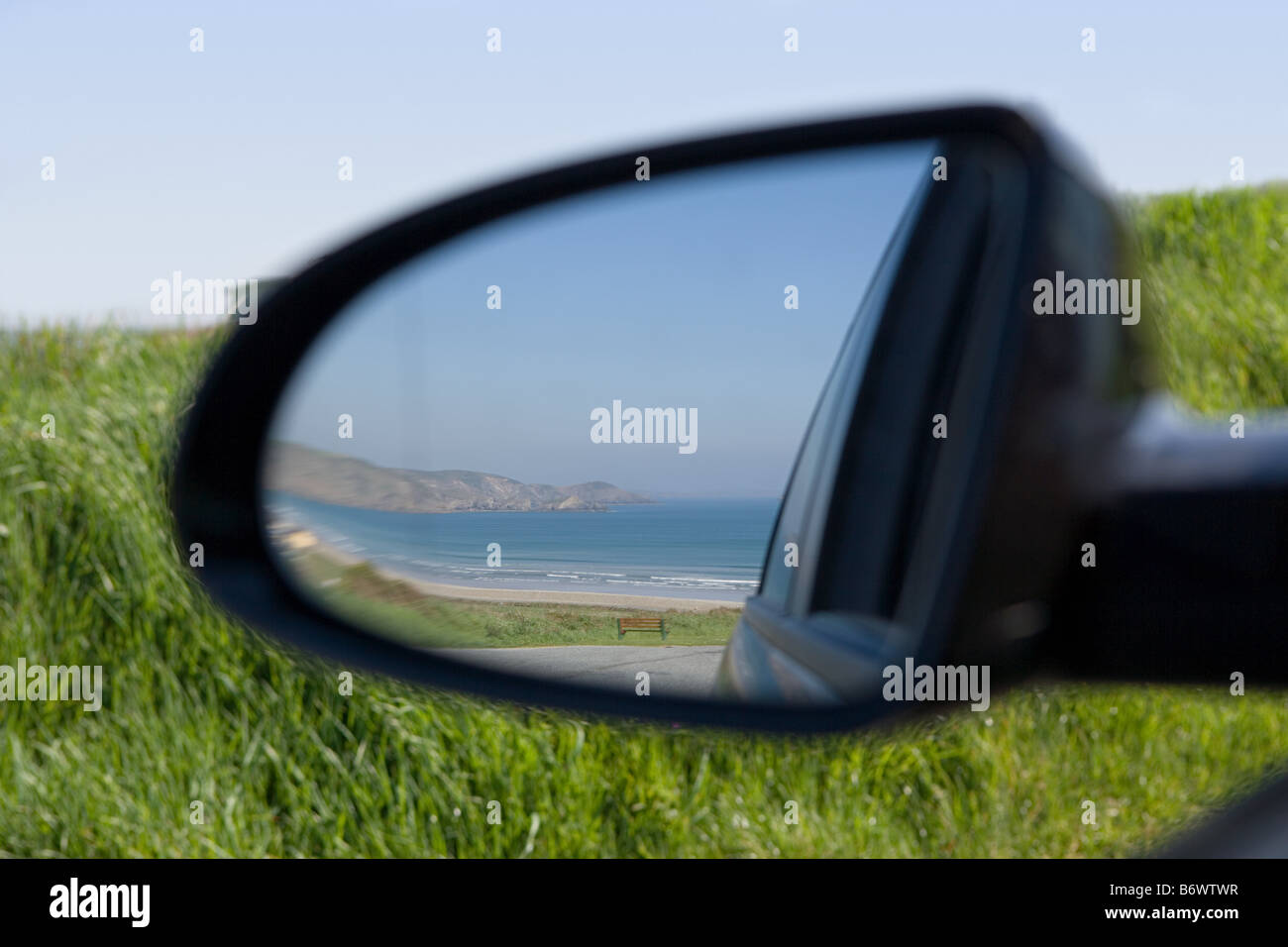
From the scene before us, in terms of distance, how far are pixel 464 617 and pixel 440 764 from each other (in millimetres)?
2105

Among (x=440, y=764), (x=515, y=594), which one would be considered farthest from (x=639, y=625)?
(x=440, y=764)

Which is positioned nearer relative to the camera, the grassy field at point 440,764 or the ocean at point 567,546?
the ocean at point 567,546

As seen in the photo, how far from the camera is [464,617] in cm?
186

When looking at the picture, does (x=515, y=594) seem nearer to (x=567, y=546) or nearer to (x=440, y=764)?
(x=567, y=546)

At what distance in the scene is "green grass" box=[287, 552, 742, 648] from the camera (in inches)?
63.1

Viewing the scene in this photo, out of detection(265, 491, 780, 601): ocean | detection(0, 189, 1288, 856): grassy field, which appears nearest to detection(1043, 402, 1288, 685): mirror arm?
detection(265, 491, 780, 601): ocean

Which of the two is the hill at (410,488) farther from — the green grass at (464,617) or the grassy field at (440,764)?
the grassy field at (440,764)

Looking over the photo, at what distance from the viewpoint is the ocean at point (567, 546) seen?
58.7 inches

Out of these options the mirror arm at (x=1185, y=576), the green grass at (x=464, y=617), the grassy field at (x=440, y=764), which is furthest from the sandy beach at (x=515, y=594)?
the grassy field at (x=440, y=764)

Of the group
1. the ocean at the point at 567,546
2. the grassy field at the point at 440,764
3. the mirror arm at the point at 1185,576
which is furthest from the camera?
A: the grassy field at the point at 440,764

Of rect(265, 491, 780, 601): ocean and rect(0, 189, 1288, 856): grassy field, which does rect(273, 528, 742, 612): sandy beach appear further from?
rect(0, 189, 1288, 856): grassy field

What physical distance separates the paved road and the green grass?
0.04ft

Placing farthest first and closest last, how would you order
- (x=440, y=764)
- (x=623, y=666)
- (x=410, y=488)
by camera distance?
(x=440, y=764)
(x=410, y=488)
(x=623, y=666)

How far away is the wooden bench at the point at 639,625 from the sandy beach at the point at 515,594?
0.02m
